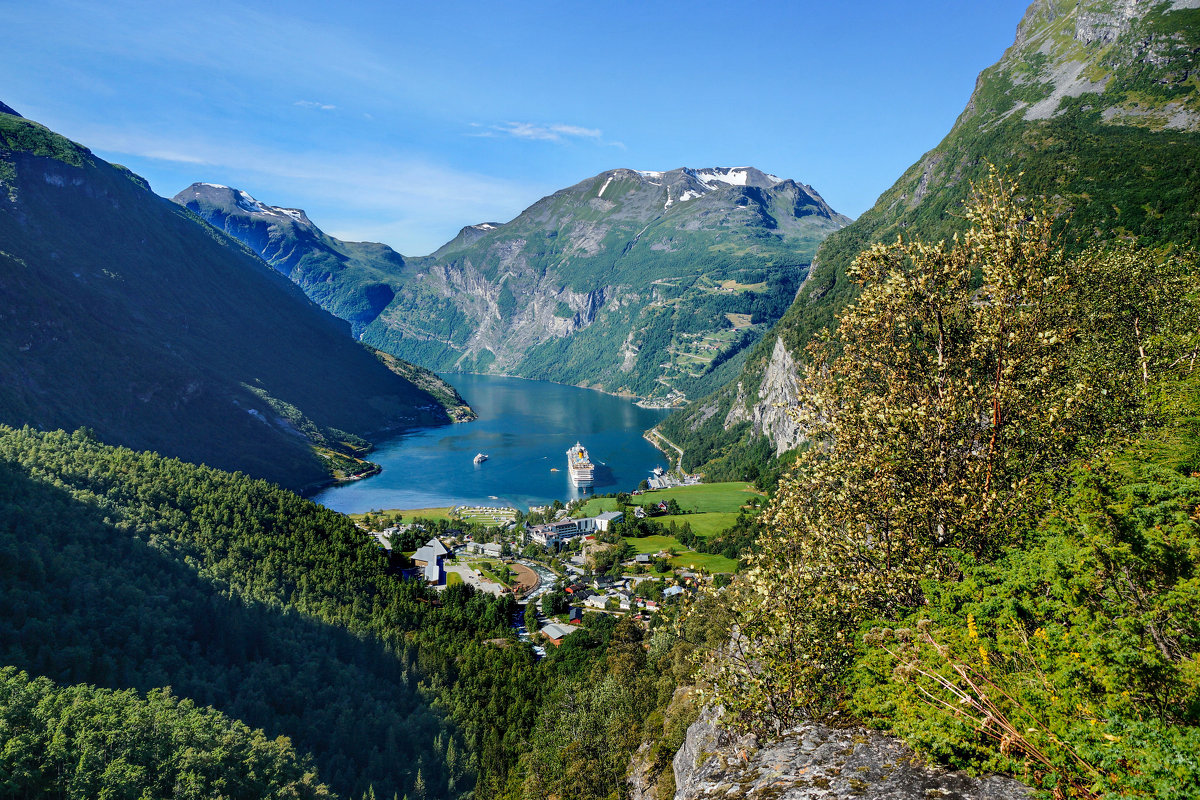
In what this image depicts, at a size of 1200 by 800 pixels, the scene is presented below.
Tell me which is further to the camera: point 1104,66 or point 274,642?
point 1104,66

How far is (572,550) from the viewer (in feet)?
277

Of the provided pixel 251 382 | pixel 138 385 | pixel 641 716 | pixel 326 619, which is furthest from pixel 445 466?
pixel 641 716

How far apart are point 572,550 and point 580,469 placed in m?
Answer: 43.4

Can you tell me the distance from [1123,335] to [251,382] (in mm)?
198510

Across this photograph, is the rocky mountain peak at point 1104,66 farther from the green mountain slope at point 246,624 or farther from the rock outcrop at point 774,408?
the green mountain slope at point 246,624

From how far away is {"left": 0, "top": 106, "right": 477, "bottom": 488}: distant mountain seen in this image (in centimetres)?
11181

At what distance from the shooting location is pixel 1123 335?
2358 centimetres

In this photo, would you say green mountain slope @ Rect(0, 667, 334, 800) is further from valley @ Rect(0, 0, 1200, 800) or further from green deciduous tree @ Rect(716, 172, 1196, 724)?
green deciduous tree @ Rect(716, 172, 1196, 724)

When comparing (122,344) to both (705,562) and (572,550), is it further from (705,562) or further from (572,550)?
(705,562)

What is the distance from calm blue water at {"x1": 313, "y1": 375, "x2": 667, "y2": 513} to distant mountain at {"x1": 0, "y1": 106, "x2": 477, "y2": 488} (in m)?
15.0

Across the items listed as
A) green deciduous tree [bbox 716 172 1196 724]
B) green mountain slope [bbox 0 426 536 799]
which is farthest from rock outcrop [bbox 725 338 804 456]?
green deciduous tree [bbox 716 172 1196 724]

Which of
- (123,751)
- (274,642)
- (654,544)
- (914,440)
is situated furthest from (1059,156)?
(123,751)

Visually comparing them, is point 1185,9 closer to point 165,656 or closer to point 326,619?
point 326,619

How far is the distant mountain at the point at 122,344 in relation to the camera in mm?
111812
